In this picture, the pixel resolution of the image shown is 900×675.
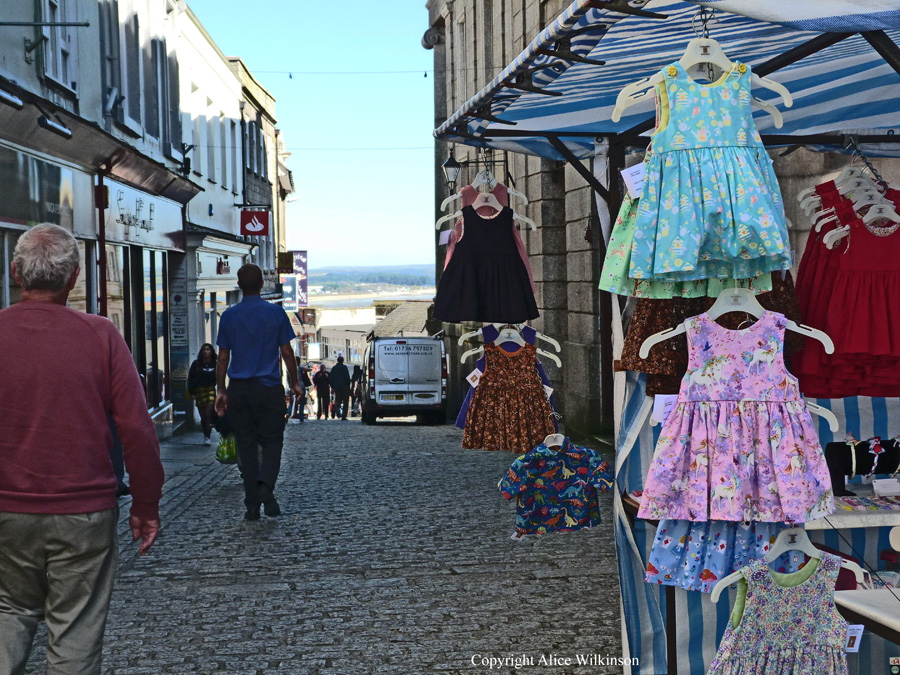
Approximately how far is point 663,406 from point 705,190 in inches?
34.7

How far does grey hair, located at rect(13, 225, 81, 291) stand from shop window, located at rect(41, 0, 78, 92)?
8.73m

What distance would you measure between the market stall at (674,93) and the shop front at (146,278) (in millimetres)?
9876

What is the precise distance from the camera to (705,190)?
3619mm

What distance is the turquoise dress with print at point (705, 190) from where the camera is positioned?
Result: 357 cm

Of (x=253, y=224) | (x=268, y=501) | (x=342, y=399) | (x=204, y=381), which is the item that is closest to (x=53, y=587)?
(x=268, y=501)

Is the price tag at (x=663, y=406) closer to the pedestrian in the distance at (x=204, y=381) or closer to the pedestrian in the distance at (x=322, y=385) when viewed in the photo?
the pedestrian in the distance at (x=204, y=381)

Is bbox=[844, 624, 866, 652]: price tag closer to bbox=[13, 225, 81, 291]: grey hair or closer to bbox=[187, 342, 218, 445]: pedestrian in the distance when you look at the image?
bbox=[13, 225, 81, 291]: grey hair

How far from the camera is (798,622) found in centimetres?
366

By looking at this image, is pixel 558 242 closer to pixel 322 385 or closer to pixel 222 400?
pixel 222 400

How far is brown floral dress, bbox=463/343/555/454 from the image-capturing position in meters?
8.18

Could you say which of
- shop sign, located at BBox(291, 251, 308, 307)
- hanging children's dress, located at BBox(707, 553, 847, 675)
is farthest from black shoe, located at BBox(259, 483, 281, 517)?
shop sign, located at BBox(291, 251, 308, 307)

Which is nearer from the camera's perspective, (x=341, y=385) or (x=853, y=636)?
(x=853, y=636)

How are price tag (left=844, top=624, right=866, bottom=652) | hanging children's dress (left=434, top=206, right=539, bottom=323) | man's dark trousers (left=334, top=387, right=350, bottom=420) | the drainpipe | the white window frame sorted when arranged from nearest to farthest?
price tag (left=844, top=624, right=866, bottom=652), hanging children's dress (left=434, top=206, right=539, bottom=323), the drainpipe, the white window frame, man's dark trousers (left=334, top=387, right=350, bottom=420)

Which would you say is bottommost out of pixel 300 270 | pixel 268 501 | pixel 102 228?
pixel 268 501
